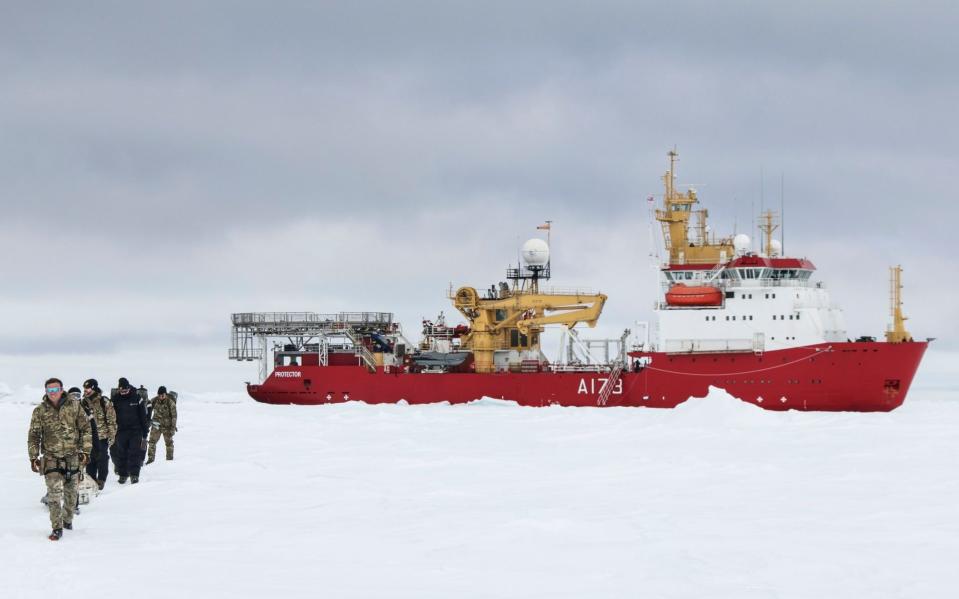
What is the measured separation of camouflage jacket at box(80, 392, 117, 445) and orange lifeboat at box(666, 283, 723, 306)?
28.3 metres

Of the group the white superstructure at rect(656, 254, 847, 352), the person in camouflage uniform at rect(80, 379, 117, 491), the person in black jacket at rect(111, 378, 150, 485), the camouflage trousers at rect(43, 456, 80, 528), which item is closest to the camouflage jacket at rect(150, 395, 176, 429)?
the person in black jacket at rect(111, 378, 150, 485)

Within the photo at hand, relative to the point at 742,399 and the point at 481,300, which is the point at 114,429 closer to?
the point at 742,399

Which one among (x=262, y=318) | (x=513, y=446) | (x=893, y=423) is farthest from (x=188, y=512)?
(x=262, y=318)

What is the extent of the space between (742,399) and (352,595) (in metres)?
30.8

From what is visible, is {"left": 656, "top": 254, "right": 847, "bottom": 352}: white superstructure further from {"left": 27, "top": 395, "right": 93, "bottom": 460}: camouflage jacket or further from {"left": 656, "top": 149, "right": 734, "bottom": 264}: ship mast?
{"left": 27, "top": 395, "right": 93, "bottom": 460}: camouflage jacket

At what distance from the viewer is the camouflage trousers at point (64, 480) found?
1074 centimetres

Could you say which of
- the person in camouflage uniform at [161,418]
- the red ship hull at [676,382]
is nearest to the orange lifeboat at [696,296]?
the red ship hull at [676,382]

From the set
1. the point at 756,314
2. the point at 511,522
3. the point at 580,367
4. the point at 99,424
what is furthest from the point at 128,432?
the point at 580,367

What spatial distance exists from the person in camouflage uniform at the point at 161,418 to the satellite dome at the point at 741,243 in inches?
1082

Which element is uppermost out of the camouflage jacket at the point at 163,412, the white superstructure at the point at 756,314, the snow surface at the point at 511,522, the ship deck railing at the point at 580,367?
the white superstructure at the point at 756,314

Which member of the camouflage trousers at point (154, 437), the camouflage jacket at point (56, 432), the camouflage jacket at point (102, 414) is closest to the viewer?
the camouflage jacket at point (56, 432)

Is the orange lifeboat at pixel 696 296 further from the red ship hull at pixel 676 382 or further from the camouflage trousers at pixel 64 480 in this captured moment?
the camouflage trousers at pixel 64 480

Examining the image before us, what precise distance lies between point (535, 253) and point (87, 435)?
35.3 m

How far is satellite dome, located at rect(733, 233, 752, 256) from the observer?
131 feet
